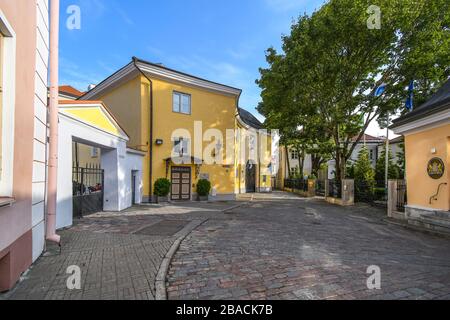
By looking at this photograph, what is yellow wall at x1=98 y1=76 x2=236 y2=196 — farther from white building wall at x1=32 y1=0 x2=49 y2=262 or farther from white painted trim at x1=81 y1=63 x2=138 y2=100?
white building wall at x1=32 y1=0 x2=49 y2=262

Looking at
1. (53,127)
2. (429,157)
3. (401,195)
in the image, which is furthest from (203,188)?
(53,127)

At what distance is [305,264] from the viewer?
504cm

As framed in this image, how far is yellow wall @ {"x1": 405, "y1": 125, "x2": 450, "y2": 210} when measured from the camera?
854cm

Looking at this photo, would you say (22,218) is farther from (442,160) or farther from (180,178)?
(180,178)

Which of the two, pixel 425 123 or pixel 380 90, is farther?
pixel 380 90

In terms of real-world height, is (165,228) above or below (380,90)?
below

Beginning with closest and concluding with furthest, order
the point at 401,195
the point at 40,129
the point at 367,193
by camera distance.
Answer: the point at 40,129
the point at 401,195
the point at 367,193

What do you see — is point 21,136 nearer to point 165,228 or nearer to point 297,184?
point 165,228

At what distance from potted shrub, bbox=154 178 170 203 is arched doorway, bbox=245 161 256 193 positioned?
13072 millimetres

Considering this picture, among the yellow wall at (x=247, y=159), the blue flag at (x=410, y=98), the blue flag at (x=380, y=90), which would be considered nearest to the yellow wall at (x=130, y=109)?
the yellow wall at (x=247, y=159)

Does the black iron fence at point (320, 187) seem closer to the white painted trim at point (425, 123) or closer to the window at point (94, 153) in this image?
the white painted trim at point (425, 123)

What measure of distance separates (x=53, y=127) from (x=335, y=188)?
16.5 m

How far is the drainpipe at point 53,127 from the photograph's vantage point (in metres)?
5.84

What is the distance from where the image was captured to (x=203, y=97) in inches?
731
